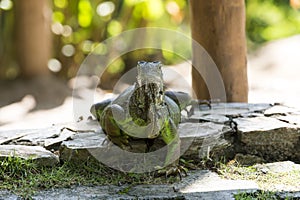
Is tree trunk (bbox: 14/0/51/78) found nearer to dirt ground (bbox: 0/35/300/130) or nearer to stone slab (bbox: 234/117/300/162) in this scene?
dirt ground (bbox: 0/35/300/130)

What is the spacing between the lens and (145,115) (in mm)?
3234

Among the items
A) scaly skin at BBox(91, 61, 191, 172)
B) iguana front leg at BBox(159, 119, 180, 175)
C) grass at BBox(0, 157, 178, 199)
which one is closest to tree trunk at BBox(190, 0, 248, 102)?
scaly skin at BBox(91, 61, 191, 172)

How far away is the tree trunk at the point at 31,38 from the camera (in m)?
8.15

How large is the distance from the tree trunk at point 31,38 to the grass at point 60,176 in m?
4.93

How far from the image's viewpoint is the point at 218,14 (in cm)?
467

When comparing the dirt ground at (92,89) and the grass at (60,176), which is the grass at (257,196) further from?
the dirt ground at (92,89)

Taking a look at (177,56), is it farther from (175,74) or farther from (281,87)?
(281,87)

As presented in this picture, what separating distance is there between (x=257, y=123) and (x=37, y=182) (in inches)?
65.7

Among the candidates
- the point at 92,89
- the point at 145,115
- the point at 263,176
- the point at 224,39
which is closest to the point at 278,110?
the point at 224,39

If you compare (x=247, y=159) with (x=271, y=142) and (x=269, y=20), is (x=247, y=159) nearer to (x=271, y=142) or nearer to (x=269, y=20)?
(x=271, y=142)

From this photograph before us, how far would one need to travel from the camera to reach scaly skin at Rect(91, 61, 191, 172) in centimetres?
304

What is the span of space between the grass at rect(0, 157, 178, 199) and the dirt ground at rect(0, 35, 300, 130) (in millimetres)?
2573

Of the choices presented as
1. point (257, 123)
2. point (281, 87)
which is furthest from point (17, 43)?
point (257, 123)

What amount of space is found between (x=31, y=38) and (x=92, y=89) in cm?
120
